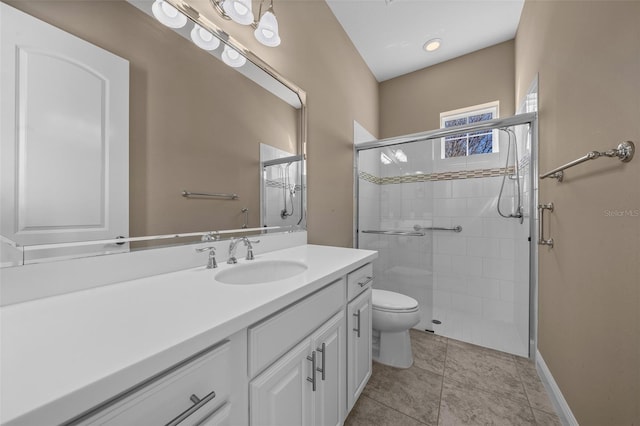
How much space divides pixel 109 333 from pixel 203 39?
1.20 meters

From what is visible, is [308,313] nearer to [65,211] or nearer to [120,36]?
[65,211]

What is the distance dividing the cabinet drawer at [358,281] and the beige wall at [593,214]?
0.90 meters

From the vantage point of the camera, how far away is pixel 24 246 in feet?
2.17

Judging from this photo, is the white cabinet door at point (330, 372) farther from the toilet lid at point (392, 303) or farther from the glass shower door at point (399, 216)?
the glass shower door at point (399, 216)

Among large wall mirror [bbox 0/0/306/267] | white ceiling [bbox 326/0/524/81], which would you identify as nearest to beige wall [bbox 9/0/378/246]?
large wall mirror [bbox 0/0/306/267]

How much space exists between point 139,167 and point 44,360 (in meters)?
0.67

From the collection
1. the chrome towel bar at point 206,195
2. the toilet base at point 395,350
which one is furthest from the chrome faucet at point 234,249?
the toilet base at point 395,350

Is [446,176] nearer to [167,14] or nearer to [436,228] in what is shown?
[436,228]

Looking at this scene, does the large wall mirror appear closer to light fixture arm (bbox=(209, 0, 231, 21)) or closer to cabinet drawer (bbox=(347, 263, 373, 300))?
light fixture arm (bbox=(209, 0, 231, 21))

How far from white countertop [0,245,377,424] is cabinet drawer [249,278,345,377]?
0.16 ft

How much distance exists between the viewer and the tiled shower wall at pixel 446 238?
2254 millimetres

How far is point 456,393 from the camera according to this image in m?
1.42

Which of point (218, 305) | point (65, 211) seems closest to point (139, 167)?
Answer: point (65, 211)

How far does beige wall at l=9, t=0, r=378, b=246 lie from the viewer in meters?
0.87
